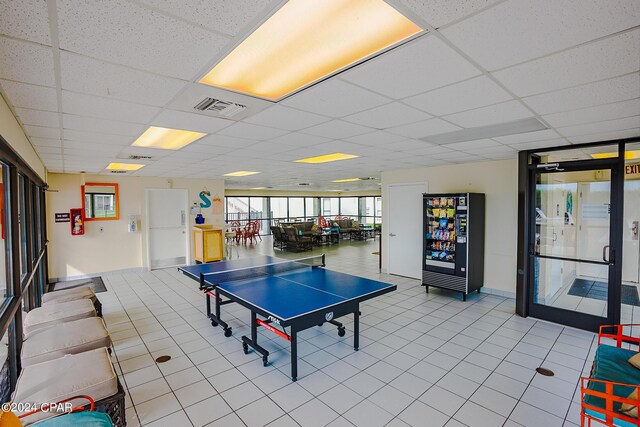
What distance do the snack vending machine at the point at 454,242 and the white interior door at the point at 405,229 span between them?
0.64 meters

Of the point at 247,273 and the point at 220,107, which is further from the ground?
the point at 220,107

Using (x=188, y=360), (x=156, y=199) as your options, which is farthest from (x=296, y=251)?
(x=188, y=360)

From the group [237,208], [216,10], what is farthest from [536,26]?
[237,208]

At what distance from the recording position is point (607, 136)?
11.4 feet

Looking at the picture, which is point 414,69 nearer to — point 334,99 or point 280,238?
point 334,99

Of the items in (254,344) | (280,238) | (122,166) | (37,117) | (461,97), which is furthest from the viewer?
(280,238)

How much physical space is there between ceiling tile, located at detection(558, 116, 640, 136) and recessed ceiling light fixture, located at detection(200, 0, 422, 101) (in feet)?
8.75

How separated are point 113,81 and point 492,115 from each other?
9.48ft

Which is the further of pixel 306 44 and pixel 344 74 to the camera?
pixel 344 74

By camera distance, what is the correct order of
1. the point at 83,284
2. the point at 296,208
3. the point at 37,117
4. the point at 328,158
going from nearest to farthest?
the point at 37,117 → the point at 328,158 → the point at 83,284 → the point at 296,208

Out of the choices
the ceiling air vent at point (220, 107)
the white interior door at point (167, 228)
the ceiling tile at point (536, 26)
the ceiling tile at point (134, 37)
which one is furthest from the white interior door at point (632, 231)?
the white interior door at point (167, 228)

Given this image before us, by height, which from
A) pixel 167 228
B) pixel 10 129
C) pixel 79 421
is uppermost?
pixel 10 129

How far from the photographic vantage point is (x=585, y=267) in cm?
428

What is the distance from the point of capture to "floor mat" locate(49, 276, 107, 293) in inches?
244
